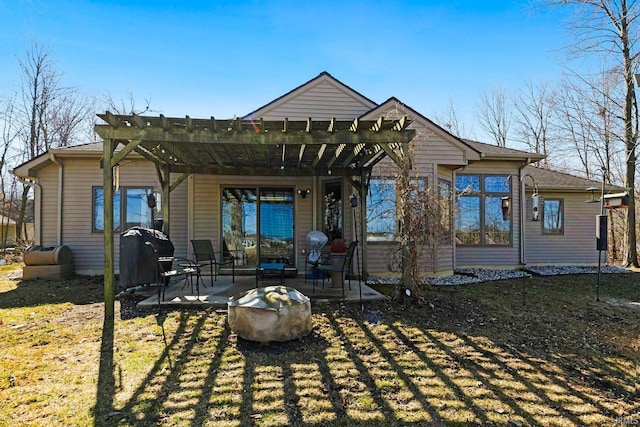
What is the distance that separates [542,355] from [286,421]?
9.93 ft

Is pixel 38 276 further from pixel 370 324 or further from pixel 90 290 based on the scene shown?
pixel 370 324

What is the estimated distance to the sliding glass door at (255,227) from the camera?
8812 millimetres

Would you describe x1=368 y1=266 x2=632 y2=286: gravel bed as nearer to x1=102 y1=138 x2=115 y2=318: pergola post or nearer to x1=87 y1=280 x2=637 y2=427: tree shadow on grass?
x1=87 y1=280 x2=637 y2=427: tree shadow on grass

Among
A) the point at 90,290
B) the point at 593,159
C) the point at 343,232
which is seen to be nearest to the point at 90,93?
the point at 90,290

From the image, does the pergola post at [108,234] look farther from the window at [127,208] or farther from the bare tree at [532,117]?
the bare tree at [532,117]

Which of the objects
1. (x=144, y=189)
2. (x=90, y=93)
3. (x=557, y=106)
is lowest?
(x=144, y=189)

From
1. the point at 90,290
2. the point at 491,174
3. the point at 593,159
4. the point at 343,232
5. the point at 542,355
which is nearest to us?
the point at 542,355

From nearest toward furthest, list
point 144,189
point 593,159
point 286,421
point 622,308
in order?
point 286,421
point 622,308
point 144,189
point 593,159

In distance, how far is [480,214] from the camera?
33.2 ft

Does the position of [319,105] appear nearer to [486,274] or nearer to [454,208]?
[454,208]

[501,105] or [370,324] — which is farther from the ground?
[501,105]

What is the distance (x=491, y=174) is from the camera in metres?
10.3

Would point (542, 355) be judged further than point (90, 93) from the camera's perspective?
No

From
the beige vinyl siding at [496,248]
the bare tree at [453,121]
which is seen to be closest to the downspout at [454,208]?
the beige vinyl siding at [496,248]
